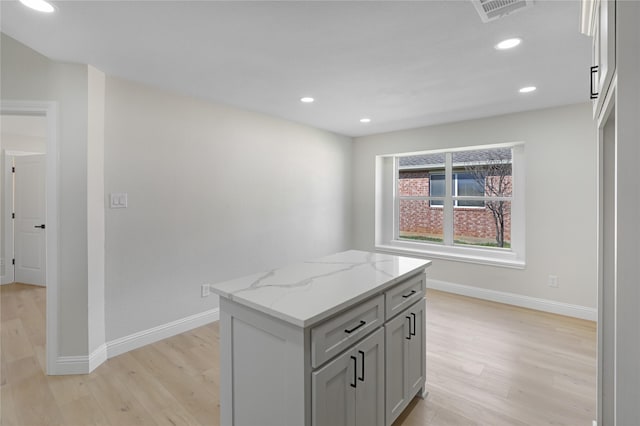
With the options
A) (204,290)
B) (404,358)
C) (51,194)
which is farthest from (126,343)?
(404,358)

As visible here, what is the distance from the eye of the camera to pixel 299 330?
3.77 feet

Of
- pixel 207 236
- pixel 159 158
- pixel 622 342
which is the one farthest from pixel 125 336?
pixel 622 342

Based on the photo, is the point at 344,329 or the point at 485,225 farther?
the point at 485,225

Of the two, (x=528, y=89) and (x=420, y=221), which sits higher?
(x=528, y=89)

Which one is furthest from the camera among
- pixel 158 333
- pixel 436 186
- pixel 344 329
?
pixel 436 186

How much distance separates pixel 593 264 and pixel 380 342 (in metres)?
3.08

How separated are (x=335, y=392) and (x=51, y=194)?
2401mm

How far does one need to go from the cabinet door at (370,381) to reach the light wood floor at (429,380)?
1.51 feet

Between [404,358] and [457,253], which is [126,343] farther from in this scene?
[457,253]

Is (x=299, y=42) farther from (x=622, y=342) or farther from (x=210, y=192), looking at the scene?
(x=622, y=342)

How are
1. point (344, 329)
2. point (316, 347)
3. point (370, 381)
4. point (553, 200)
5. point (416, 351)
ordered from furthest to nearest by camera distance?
1. point (553, 200)
2. point (416, 351)
3. point (370, 381)
4. point (344, 329)
5. point (316, 347)

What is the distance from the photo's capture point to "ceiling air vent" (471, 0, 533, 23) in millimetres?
1552

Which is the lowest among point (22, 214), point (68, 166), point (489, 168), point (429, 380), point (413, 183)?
point (429, 380)

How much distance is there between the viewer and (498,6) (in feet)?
5.20
